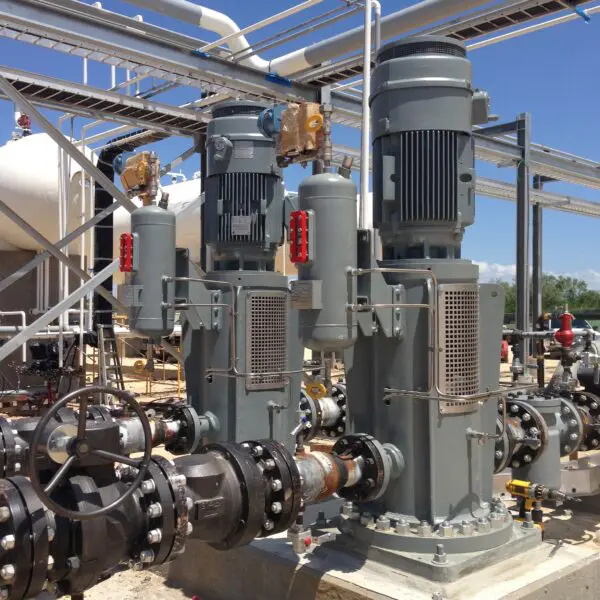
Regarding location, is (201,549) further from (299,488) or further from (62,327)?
(62,327)

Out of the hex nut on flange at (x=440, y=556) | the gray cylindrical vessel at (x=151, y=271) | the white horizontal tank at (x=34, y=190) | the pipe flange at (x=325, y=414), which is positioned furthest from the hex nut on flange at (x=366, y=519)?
the white horizontal tank at (x=34, y=190)

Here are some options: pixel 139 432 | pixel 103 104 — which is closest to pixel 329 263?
pixel 139 432

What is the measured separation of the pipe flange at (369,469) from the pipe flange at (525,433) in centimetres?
110

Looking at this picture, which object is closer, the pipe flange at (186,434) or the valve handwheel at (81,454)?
the valve handwheel at (81,454)

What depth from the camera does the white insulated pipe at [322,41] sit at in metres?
6.64

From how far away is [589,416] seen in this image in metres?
4.71

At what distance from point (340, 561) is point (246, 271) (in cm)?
242

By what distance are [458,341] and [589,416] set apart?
1822 millimetres

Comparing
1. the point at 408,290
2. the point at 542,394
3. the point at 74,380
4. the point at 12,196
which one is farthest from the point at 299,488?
the point at 12,196

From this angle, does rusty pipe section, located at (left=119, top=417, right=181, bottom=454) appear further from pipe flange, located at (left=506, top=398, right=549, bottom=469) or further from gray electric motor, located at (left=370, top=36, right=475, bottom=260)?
pipe flange, located at (left=506, top=398, right=549, bottom=469)

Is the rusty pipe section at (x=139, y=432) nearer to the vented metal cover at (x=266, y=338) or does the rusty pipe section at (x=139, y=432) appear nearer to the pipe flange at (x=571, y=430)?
the vented metal cover at (x=266, y=338)

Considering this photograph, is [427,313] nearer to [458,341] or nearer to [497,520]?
[458,341]

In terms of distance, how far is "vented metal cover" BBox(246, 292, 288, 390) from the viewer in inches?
201

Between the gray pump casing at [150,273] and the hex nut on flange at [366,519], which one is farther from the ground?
the gray pump casing at [150,273]
